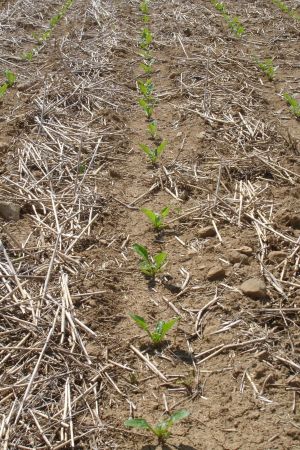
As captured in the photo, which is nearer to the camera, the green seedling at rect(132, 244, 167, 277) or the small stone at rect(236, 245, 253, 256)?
the green seedling at rect(132, 244, 167, 277)

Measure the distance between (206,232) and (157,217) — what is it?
14.0 inches

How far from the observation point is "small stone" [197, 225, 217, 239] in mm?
3834

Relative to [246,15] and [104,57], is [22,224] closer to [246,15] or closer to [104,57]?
[104,57]

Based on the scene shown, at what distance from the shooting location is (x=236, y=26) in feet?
28.3

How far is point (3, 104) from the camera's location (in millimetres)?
5793

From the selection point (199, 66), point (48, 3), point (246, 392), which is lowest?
point (48, 3)

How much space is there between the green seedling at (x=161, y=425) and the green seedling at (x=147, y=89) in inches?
164

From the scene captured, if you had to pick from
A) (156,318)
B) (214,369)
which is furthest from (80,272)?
(214,369)

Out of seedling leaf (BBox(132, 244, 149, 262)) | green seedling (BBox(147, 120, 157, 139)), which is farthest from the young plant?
seedling leaf (BBox(132, 244, 149, 262))

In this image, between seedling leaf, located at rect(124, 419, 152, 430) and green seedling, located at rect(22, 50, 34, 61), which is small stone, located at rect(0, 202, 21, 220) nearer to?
seedling leaf, located at rect(124, 419, 152, 430)

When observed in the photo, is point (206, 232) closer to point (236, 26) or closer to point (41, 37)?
point (41, 37)

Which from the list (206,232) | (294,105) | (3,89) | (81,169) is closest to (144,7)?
(3,89)

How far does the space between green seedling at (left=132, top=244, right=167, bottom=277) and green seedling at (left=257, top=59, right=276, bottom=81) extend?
12.9ft

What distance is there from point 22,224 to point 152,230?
3.00 feet
